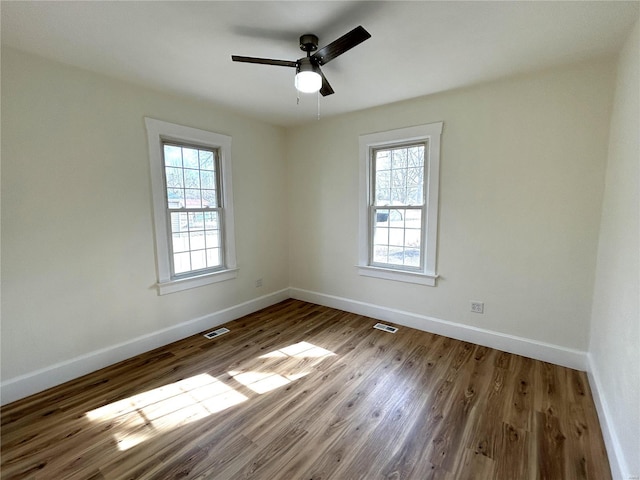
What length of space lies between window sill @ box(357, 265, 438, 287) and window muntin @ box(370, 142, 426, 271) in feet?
0.31

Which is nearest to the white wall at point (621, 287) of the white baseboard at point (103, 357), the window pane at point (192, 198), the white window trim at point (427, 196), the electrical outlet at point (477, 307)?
the electrical outlet at point (477, 307)

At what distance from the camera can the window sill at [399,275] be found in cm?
317

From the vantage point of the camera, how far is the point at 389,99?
307 centimetres

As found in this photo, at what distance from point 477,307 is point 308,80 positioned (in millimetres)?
2629

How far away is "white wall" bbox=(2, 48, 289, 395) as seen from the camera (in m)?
2.09

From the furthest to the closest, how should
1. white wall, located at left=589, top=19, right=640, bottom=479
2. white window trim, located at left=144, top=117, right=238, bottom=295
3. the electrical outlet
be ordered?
the electrical outlet
white window trim, located at left=144, top=117, right=238, bottom=295
white wall, located at left=589, top=19, right=640, bottom=479

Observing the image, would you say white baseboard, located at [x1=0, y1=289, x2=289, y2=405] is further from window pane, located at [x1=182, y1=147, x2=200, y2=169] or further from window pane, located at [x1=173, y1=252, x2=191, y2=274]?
window pane, located at [x1=182, y1=147, x2=200, y2=169]

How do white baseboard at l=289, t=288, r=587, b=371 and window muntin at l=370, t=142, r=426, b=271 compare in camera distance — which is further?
window muntin at l=370, t=142, r=426, b=271

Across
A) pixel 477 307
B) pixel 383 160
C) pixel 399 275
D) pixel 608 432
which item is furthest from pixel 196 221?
pixel 608 432

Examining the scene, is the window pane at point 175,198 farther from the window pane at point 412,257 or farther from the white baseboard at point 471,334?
the window pane at point 412,257

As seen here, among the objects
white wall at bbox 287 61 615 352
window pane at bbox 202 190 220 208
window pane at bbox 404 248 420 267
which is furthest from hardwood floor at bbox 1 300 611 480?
window pane at bbox 202 190 220 208

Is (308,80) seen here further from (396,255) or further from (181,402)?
(181,402)

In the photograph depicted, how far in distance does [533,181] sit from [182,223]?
345 cm

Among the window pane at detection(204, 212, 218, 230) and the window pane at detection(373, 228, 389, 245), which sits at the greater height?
the window pane at detection(204, 212, 218, 230)
